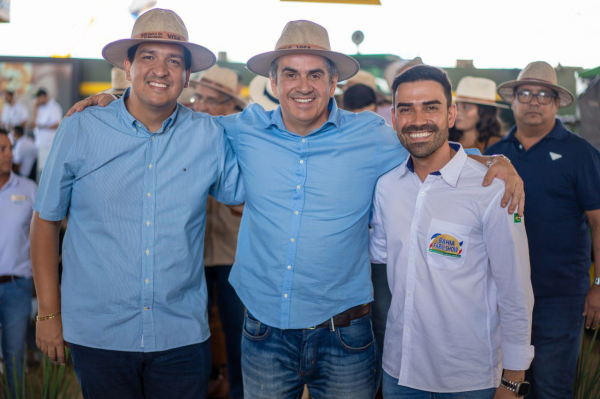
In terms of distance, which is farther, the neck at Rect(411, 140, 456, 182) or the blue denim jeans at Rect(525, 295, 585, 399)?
the blue denim jeans at Rect(525, 295, 585, 399)

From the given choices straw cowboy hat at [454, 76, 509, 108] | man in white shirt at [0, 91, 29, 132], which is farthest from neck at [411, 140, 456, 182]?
man in white shirt at [0, 91, 29, 132]

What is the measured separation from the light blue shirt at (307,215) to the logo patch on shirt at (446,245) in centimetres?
36

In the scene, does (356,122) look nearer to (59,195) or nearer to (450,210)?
(450,210)

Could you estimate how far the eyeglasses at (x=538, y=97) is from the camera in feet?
9.76

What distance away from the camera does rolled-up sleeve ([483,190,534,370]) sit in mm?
1776

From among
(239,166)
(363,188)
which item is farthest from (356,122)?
(239,166)

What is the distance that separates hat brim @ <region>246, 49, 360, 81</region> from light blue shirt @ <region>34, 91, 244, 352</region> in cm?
54

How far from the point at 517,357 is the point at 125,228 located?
1.49 m

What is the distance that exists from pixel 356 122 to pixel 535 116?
1.35m

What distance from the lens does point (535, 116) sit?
294 cm

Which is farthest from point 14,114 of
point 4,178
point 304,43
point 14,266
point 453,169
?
point 453,169

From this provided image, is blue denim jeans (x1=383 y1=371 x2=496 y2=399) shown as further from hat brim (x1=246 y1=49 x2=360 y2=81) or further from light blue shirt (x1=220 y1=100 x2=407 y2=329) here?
hat brim (x1=246 y1=49 x2=360 y2=81)

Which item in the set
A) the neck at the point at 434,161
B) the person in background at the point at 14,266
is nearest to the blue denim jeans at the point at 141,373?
the neck at the point at 434,161

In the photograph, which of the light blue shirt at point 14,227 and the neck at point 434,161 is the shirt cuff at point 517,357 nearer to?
the neck at point 434,161
